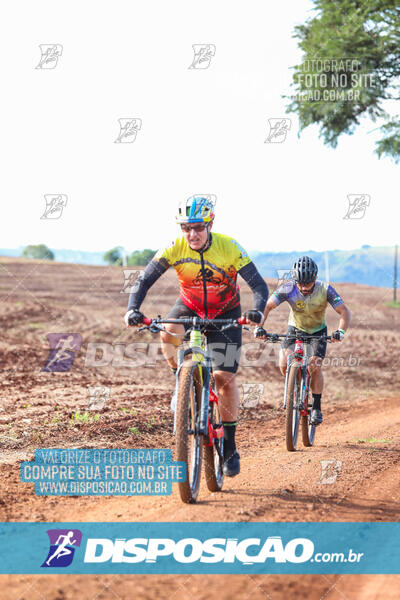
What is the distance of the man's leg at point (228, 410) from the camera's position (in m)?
6.29

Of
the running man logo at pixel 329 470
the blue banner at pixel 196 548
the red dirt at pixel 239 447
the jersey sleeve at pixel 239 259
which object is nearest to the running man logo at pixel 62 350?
the red dirt at pixel 239 447

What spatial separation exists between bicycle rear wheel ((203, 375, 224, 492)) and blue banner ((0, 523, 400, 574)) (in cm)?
91

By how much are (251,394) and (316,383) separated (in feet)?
15.1

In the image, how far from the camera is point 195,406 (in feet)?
18.7

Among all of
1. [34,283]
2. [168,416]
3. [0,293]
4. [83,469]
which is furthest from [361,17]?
[34,283]

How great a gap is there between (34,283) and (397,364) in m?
27.8

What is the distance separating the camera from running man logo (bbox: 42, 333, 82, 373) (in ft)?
47.4

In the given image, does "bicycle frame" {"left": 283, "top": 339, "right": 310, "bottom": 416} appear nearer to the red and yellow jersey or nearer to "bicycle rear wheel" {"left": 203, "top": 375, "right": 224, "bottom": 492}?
"bicycle rear wheel" {"left": 203, "top": 375, "right": 224, "bottom": 492}

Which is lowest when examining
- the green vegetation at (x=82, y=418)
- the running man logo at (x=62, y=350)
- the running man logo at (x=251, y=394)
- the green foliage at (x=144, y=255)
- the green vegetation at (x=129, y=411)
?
the running man logo at (x=251, y=394)

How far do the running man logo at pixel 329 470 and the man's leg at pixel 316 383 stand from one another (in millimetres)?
1229

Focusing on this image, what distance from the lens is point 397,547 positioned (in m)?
5.07

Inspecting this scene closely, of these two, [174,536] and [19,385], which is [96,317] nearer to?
[19,385]

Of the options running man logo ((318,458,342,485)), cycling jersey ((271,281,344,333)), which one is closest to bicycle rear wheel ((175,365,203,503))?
running man logo ((318,458,342,485))

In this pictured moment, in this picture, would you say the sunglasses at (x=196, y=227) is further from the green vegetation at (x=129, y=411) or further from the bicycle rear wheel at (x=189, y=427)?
the green vegetation at (x=129, y=411)
